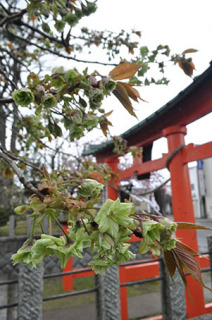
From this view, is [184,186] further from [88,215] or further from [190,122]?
[88,215]

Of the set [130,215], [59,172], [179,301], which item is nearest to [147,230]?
[130,215]

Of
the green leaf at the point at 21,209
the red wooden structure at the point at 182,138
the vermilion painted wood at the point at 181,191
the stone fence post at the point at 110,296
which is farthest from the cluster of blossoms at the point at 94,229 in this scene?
the stone fence post at the point at 110,296

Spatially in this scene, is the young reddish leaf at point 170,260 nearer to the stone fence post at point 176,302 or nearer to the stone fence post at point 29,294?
the stone fence post at point 29,294

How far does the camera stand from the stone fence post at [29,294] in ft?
4.67

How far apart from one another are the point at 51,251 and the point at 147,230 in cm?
16

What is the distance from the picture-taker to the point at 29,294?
145 cm

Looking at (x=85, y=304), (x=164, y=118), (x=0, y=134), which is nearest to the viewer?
(x=0, y=134)

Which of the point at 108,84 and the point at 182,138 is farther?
the point at 182,138

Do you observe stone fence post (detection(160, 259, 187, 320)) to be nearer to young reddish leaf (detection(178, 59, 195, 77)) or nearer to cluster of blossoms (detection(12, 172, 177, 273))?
young reddish leaf (detection(178, 59, 195, 77))

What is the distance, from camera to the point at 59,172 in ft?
3.68

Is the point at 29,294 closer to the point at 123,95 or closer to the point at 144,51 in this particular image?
the point at 123,95

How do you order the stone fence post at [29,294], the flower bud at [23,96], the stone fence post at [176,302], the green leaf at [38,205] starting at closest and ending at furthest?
the green leaf at [38,205] < the flower bud at [23,96] < the stone fence post at [29,294] < the stone fence post at [176,302]

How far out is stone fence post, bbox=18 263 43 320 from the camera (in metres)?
1.42

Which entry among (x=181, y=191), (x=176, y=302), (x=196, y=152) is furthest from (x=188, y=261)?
(x=176, y=302)
